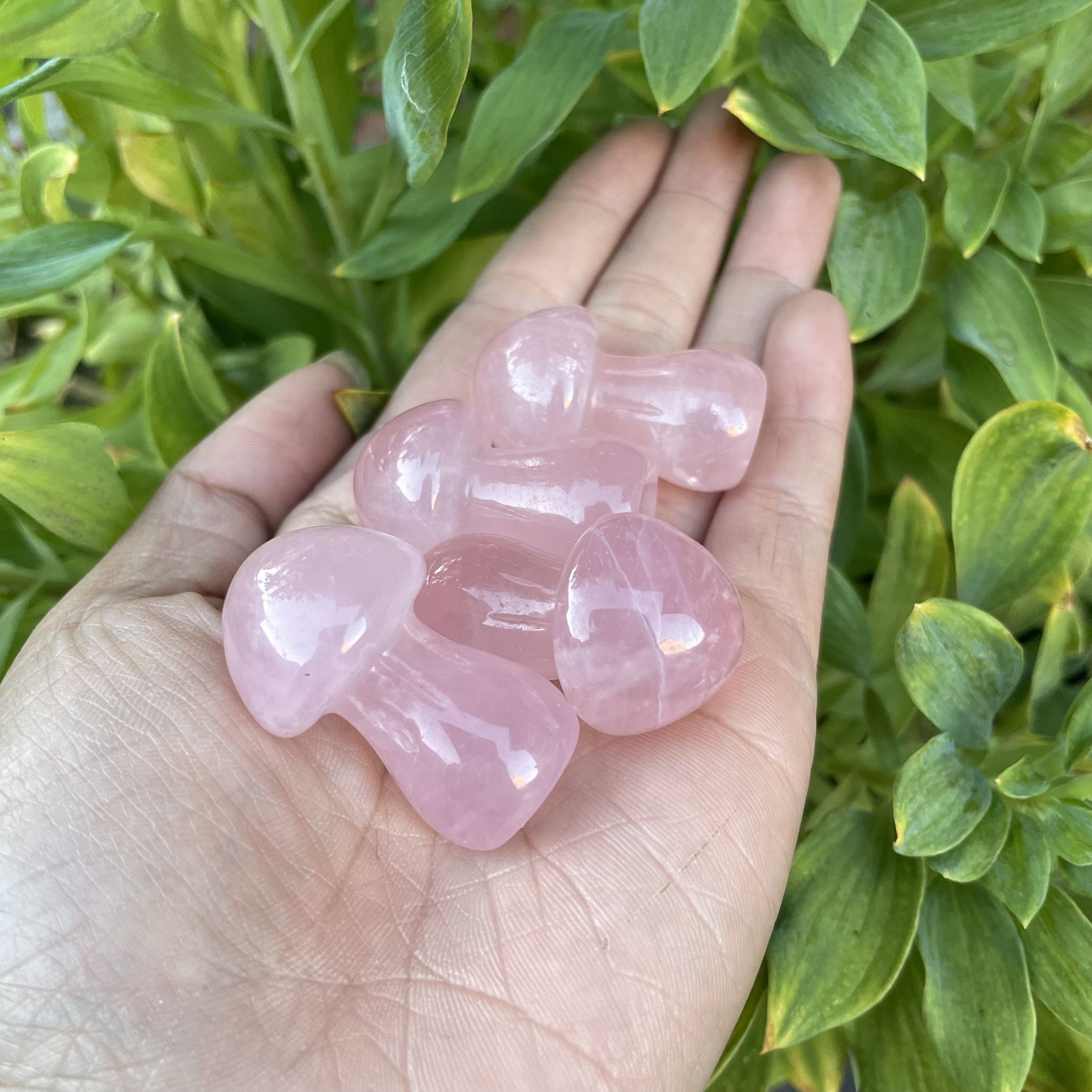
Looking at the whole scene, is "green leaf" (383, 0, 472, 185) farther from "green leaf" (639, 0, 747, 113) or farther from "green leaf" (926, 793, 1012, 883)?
"green leaf" (926, 793, 1012, 883)

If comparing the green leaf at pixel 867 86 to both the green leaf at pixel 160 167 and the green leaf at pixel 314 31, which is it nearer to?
the green leaf at pixel 314 31

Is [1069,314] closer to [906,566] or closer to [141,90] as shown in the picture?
[906,566]

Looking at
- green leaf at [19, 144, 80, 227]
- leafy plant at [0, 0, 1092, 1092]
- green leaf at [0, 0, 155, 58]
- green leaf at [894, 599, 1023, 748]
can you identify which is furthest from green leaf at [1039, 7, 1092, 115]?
green leaf at [19, 144, 80, 227]

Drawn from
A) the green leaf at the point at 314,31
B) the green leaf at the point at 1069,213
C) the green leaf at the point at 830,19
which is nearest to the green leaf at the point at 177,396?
the green leaf at the point at 314,31

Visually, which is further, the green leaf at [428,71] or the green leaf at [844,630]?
the green leaf at [844,630]

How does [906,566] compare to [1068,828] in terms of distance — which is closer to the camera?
[1068,828]

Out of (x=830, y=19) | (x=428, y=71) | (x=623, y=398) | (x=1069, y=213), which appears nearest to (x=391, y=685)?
(x=623, y=398)
